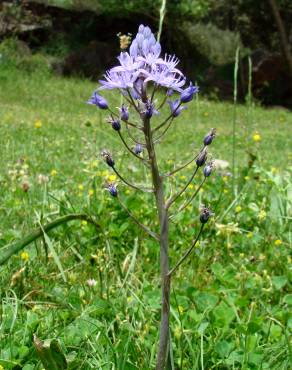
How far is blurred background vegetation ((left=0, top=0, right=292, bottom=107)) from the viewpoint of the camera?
17.4 m

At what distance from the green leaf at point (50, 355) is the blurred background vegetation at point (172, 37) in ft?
51.0

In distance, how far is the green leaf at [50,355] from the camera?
132 centimetres

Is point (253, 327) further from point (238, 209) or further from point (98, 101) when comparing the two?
point (238, 209)

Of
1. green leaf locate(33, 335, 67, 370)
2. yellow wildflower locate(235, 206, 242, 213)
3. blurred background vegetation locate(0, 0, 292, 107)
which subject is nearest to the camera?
green leaf locate(33, 335, 67, 370)

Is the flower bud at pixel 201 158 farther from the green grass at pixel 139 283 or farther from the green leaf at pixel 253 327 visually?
the green leaf at pixel 253 327

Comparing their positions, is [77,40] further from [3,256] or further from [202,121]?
[3,256]

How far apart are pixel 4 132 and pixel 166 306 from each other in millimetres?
7178

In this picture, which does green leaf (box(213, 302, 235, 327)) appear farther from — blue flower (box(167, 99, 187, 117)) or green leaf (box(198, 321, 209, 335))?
blue flower (box(167, 99, 187, 117))

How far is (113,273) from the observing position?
2.41 metres

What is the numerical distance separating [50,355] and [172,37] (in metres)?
17.9

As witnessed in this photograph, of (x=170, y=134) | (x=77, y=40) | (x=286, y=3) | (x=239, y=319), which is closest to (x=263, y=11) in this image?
(x=286, y=3)

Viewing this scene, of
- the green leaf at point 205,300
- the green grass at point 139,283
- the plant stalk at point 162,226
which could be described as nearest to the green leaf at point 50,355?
the green grass at point 139,283

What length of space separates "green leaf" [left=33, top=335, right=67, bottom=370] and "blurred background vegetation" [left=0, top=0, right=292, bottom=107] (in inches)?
611

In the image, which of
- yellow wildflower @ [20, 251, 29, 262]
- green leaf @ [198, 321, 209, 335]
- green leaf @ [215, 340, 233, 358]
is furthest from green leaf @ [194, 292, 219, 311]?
yellow wildflower @ [20, 251, 29, 262]
